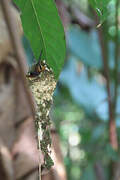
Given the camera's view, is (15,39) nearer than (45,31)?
No

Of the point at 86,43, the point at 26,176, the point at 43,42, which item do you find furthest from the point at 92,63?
the point at 43,42

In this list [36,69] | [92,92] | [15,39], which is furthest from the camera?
[92,92]

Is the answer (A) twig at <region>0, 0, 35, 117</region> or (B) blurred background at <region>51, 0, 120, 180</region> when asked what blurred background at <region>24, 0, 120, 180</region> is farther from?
(A) twig at <region>0, 0, 35, 117</region>

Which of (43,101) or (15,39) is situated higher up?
(15,39)

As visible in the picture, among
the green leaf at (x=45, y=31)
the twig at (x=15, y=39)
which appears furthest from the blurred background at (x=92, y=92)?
the green leaf at (x=45, y=31)

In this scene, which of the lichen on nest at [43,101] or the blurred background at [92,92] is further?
the blurred background at [92,92]

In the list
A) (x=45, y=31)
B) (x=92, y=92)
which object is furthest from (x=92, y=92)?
(x=45, y=31)

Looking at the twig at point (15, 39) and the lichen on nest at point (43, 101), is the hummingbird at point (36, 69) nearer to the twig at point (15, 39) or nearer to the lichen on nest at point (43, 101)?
the lichen on nest at point (43, 101)

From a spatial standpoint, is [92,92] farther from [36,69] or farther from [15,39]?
[36,69]
